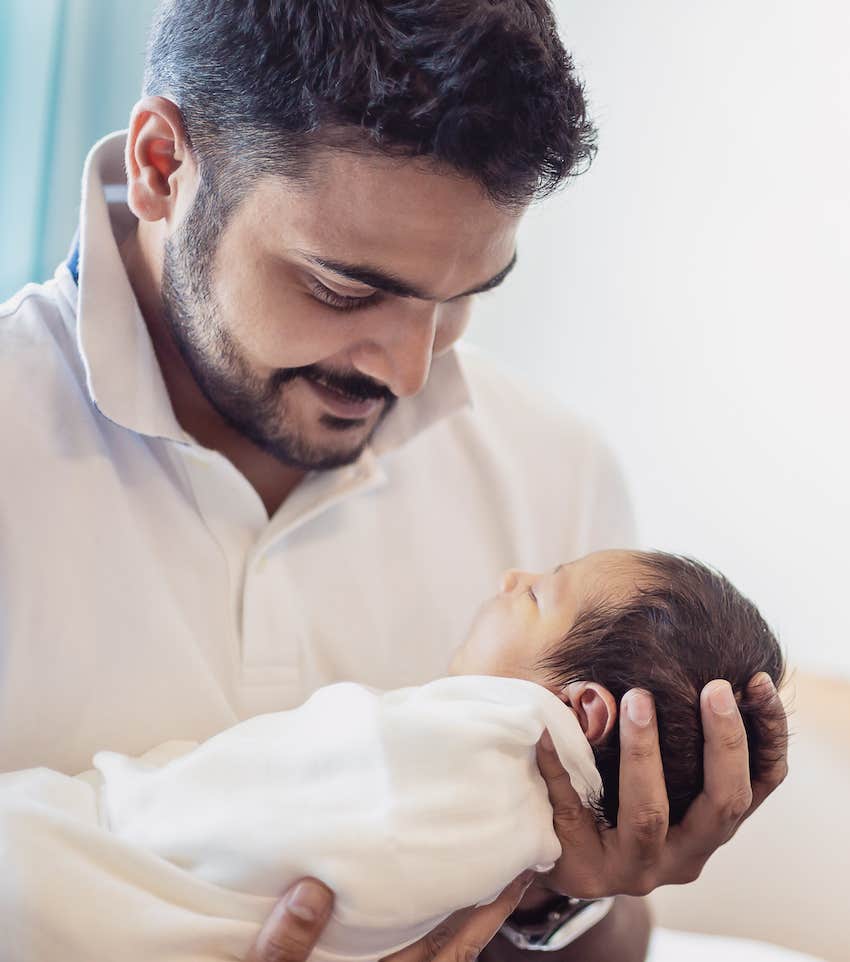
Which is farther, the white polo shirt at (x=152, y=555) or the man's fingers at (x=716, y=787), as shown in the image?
the white polo shirt at (x=152, y=555)

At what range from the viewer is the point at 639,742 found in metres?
1.16

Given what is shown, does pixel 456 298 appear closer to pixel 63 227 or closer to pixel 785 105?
pixel 63 227

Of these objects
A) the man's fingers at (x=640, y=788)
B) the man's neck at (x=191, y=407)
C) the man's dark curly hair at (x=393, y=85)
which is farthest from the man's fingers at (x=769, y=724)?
the man's neck at (x=191, y=407)

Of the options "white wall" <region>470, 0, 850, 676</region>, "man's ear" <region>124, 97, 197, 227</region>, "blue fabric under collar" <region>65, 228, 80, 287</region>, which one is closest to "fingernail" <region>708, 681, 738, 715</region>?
"man's ear" <region>124, 97, 197, 227</region>

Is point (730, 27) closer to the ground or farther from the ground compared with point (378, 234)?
farther from the ground

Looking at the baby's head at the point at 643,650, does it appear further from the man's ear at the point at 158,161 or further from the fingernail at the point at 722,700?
the man's ear at the point at 158,161

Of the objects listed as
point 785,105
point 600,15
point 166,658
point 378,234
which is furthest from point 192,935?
point 600,15

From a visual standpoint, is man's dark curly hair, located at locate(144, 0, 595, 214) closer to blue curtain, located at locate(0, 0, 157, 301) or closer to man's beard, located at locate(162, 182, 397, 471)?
man's beard, located at locate(162, 182, 397, 471)

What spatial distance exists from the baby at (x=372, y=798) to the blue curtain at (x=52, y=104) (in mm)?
1448

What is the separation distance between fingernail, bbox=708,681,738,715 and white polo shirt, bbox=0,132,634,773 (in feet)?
1.90

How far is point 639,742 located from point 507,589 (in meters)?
0.32

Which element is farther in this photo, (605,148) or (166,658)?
(605,148)

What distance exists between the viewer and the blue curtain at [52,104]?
227cm

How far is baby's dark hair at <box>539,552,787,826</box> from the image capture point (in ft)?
4.05
